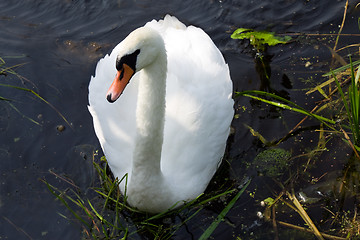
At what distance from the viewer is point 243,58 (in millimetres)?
6832

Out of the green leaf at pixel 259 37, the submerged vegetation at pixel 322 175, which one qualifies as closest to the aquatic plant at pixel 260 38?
the green leaf at pixel 259 37

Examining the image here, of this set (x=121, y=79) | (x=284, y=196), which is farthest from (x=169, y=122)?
(x=284, y=196)

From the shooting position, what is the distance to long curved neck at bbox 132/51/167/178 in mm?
4332

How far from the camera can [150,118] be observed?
448cm

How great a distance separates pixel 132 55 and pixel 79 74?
9.59 feet

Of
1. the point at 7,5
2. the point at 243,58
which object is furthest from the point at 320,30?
the point at 7,5

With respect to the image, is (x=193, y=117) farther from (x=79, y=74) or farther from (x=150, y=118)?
(x=79, y=74)

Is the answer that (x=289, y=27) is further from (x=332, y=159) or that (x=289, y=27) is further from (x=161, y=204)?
(x=161, y=204)

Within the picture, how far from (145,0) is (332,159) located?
3522mm

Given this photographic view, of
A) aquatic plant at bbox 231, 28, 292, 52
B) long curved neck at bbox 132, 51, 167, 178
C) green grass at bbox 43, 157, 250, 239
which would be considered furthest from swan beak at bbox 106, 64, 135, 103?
aquatic plant at bbox 231, 28, 292, 52

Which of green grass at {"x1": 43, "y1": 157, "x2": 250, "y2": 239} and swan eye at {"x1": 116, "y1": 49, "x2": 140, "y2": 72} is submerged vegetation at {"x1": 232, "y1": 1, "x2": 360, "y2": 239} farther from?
swan eye at {"x1": 116, "y1": 49, "x2": 140, "y2": 72}

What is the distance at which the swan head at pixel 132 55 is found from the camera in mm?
4051

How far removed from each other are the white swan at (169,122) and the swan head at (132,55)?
0.11m

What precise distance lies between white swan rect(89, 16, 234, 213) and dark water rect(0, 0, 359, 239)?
0.45 metres
